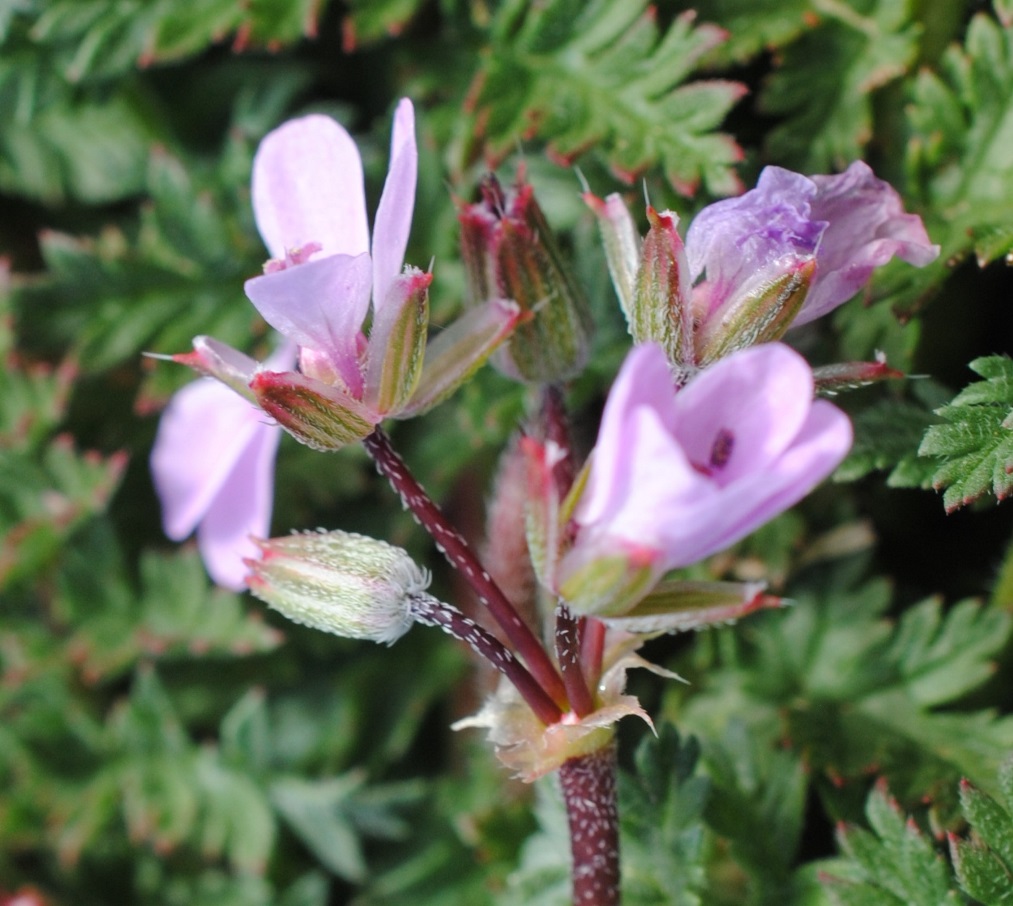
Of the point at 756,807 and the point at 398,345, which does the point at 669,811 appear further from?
the point at 398,345

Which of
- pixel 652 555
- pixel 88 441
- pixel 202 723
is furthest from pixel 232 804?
pixel 652 555

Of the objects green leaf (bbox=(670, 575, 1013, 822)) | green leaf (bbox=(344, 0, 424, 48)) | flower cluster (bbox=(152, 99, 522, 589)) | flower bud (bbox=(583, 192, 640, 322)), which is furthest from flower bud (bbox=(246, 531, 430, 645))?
green leaf (bbox=(344, 0, 424, 48))

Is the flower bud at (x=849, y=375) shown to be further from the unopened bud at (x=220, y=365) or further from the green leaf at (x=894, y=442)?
the unopened bud at (x=220, y=365)

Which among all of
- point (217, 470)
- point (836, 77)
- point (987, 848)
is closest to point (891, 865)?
point (987, 848)

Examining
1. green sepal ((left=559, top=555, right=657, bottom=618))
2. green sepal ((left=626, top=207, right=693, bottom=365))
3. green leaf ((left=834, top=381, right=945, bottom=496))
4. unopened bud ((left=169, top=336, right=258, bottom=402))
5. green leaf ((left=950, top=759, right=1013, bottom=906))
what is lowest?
green leaf ((left=950, top=759, right=1013, bottom=906))

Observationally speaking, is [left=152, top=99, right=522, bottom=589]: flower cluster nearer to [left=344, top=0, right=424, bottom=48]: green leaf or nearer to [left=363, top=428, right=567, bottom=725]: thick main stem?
[left=363, top=428, right=567, bottom=725]: thick main stem
